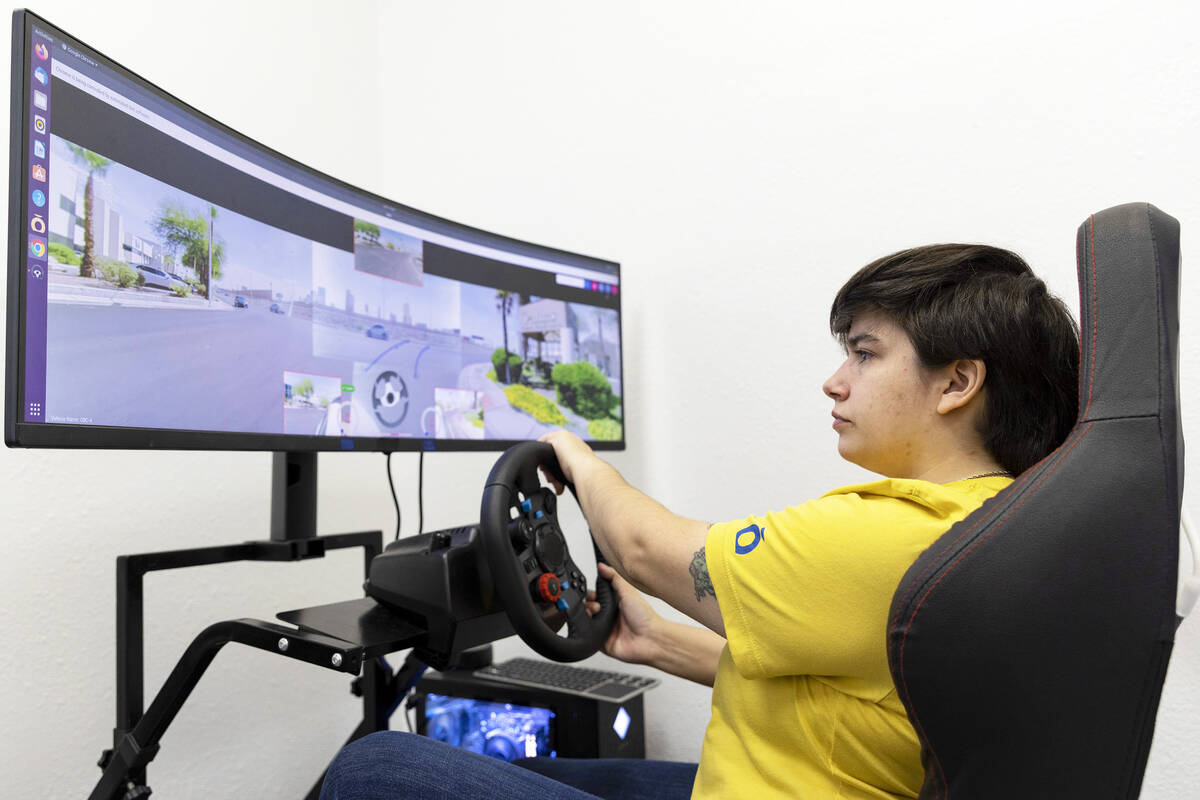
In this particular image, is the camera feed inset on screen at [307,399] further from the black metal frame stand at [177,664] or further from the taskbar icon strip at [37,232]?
the taskbar icon strip at [37,232]

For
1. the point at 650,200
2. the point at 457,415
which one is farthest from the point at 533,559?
the point at 650,200

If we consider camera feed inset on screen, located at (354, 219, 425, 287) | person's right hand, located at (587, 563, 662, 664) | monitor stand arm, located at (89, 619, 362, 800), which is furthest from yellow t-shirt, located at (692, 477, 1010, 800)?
camera feed inset on screen, located at (354, 219, 425, 287)

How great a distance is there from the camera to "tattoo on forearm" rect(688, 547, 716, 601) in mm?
845

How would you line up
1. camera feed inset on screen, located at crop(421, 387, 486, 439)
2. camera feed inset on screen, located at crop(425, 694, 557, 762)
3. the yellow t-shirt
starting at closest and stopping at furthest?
the yellow t-shirt
camera feed inset on screen, located at crop(421, 387, 486, 439)
camera feed inset on screen, located at crop(425, 694, 557, 762)

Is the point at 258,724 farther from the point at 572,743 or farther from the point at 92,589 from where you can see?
the point at 572,743

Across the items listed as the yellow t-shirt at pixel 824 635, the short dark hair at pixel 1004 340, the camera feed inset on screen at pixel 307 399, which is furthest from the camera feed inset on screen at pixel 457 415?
the short dark hair at pixel 1004 340

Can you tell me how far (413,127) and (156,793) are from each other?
160 centimetres

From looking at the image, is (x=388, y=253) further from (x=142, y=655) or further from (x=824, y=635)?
(x=824, y=635)

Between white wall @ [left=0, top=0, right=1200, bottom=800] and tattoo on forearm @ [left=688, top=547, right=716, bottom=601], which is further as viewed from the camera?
white wall @ [left=0, top=0, right=1200, bottom=800]

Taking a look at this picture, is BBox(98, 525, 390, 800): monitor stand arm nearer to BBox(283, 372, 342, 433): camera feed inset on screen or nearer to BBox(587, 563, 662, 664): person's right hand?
BBox(283, 372, 342, 433): camera feed inset on screen

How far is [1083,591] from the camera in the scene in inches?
22.9

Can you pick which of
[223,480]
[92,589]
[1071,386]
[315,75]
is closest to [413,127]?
[315,75]

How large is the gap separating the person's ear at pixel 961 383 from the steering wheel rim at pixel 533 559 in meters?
0.48

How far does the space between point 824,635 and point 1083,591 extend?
0.23 metres
